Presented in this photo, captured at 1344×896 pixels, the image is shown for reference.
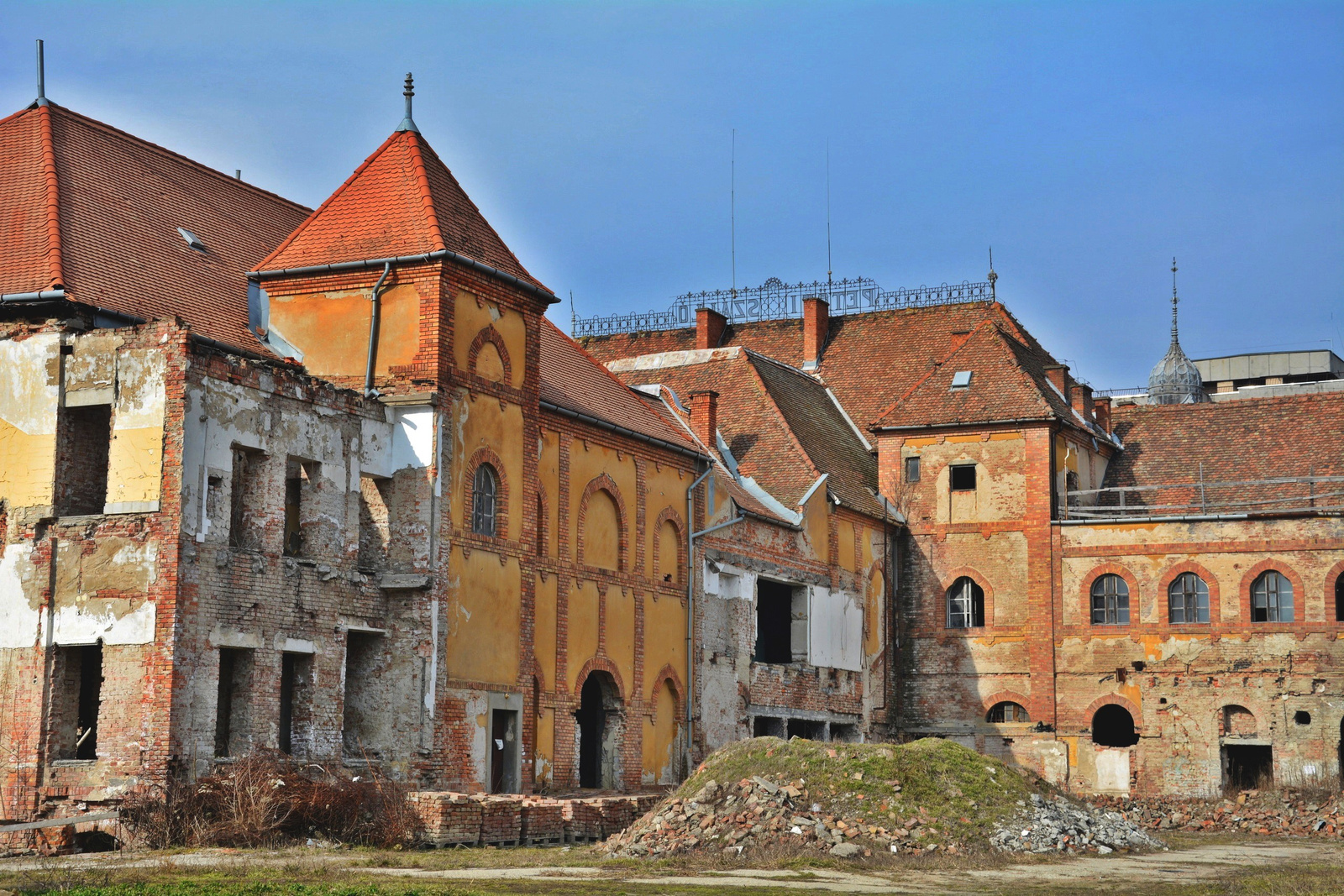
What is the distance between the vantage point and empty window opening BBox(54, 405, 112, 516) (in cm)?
2361

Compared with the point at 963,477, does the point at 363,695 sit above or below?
below

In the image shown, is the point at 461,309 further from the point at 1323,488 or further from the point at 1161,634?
the point at 1323,488

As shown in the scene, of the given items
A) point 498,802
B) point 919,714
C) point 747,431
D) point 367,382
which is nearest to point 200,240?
point 367,382

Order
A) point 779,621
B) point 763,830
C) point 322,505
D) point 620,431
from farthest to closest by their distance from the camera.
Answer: point 779,621 < point 620,431 < point 322,505 < point 763,830

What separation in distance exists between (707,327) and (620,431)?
15647 mm

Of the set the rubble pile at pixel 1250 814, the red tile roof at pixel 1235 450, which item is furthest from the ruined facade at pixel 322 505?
the red tile roof at pixel 1235 450

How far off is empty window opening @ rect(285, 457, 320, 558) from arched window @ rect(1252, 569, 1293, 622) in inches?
938

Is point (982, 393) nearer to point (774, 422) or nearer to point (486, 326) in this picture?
point (774, 422)

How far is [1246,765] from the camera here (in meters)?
40.0

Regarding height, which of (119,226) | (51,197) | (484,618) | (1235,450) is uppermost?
(51,197)

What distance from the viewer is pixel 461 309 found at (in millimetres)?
27531

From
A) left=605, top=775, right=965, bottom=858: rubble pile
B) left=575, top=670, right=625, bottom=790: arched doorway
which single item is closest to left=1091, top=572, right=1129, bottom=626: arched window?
left=575, top=670, right=625, bottom=790: arched doorway

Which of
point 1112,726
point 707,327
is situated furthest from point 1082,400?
point 707,327

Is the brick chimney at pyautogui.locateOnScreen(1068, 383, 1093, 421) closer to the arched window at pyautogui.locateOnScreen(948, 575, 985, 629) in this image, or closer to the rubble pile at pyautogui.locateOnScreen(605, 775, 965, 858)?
the arched window at pyautogui.locateOnScreen(948, 575, 985, 629)
